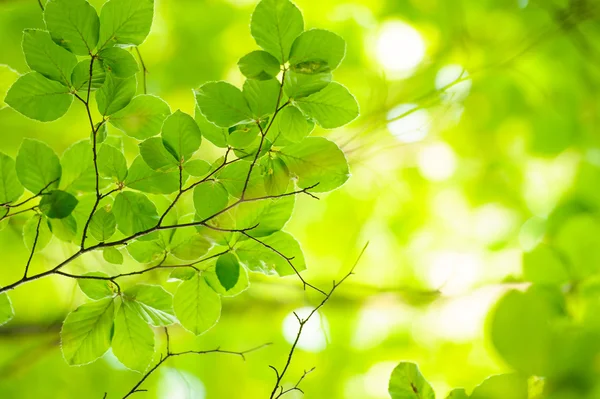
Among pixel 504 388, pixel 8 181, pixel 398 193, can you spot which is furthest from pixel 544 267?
pixel 398 193

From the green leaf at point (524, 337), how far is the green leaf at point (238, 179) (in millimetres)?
362

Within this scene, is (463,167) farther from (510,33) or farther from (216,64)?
(216,64)

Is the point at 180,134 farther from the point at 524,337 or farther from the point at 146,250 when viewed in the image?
the point at 524,337

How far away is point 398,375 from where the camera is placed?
67cm

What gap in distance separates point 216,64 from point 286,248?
194 centimetres

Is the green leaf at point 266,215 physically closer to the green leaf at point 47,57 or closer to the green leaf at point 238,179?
the green leaf at point 238,179

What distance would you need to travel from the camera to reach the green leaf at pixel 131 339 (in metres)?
0.72

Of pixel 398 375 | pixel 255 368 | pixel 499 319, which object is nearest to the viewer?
pixel 499 319

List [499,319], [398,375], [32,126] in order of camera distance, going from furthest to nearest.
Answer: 1. [32,126]
2. [398,375]
3. [499,319]

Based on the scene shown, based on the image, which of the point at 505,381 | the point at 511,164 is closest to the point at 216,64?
the point at 511,164

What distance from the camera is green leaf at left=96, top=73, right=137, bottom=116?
2.17 feet

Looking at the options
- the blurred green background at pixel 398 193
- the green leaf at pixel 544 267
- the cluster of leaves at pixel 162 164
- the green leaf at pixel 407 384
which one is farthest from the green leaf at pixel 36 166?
the blurred green background at pixel 398 193

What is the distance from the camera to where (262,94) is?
0.64 meters

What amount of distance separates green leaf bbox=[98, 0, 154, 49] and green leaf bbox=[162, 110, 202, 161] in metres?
0.12
